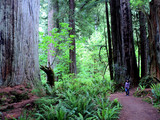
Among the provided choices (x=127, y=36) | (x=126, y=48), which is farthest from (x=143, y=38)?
(x=126, y=48)

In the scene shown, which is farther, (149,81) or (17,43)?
(149,81)

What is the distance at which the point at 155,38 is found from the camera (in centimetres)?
782

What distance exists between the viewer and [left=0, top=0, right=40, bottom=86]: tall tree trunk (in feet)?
12.2

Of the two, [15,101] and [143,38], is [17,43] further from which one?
[143,38]

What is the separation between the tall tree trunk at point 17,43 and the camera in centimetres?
373

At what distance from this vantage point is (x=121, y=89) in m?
9.77

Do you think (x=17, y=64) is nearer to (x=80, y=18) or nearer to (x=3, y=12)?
Answer: (x=3, y=12)

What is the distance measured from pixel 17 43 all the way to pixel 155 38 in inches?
300

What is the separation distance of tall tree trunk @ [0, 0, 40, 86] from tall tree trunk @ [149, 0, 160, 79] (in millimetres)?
6975

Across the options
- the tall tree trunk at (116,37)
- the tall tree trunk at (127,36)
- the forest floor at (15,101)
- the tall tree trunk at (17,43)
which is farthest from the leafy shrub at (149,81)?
the forest floor at (15,101)

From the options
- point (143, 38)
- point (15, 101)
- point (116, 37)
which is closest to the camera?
point (15, 101)

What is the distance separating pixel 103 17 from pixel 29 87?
13871 millimetres

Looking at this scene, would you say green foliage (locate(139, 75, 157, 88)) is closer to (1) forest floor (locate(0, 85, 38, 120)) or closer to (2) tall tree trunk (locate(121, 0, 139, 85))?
(2) tall tree trunk (locate(121, 0, 139, 85))

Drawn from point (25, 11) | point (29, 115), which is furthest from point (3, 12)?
point (29, 115)
